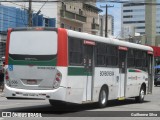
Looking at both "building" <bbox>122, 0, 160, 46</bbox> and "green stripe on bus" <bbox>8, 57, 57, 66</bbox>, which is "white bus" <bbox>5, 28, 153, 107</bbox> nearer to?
"green stripe on bus" <bbox>8, 57, 57, 66</bbox>

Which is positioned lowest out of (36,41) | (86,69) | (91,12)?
(86,69)

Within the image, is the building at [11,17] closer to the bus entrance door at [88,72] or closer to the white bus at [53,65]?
the white bus at [53,65]

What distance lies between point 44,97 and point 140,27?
143m

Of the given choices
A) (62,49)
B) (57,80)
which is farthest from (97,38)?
(57,80)

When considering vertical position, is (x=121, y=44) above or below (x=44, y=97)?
above

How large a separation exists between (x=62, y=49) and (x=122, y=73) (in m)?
6.06

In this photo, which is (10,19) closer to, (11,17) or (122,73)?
(11,17)

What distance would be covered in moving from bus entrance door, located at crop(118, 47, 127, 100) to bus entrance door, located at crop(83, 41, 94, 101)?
3186mm

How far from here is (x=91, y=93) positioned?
17953 millimetres

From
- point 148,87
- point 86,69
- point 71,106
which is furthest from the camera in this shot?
point 148,87

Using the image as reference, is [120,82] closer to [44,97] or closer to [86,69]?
[86,69]

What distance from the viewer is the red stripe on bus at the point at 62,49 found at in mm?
15836

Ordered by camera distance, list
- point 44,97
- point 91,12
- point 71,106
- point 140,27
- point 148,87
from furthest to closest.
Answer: point 140,27, point 91,12, point 148,87, point 71,106, point 44,97

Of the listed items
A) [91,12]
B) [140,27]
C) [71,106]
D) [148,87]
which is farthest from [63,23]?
[140,27]
